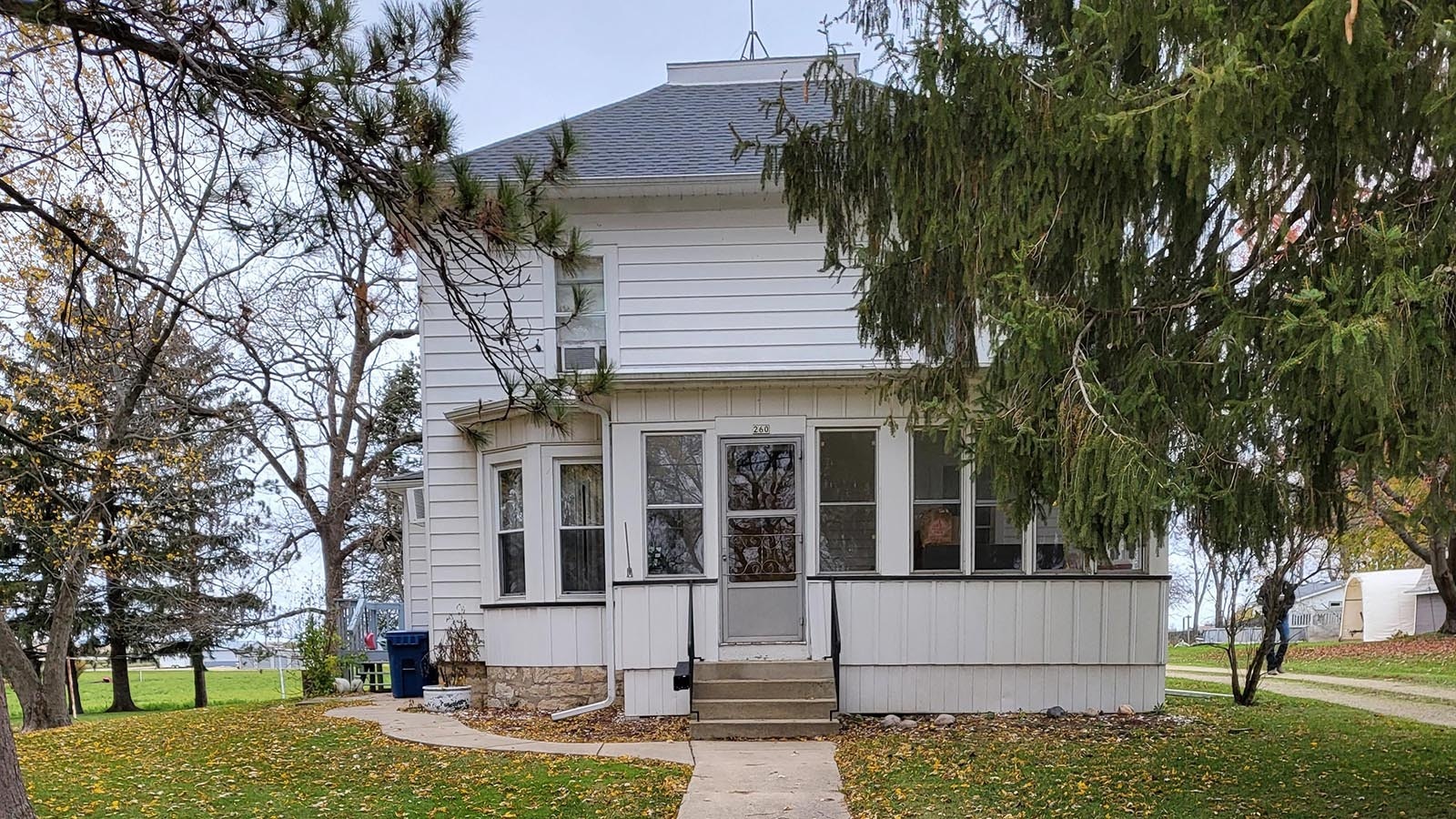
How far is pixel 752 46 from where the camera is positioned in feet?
42.5

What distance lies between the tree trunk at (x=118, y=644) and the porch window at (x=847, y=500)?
43.1ft

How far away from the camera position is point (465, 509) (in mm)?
10117

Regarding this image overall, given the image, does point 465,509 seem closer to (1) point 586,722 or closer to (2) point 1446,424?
(1) point 586,722

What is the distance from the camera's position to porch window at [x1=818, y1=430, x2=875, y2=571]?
334 inches

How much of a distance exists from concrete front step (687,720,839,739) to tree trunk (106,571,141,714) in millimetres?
12559

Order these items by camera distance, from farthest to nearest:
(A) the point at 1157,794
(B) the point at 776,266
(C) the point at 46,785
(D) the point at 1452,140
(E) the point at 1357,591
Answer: (E) the point at 1357,591
(B) the point at 776,266
(C) the point at 46,785
(A) the point at 1157,794
(D) the point at 1452,140

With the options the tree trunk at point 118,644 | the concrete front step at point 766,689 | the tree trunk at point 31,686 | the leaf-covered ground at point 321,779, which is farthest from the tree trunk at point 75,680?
the concrete front step at point 766,689

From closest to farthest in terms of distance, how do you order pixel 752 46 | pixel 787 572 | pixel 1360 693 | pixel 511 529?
pixel 787 572 < pixel 511 529 < pixel 1360 693 < pixel 752 46

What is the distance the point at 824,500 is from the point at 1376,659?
11998mm

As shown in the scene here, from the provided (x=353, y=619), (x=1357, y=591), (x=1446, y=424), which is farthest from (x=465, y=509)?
(x=1357, y=591)

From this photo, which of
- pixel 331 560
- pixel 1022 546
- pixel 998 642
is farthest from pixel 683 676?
pixel 331 560

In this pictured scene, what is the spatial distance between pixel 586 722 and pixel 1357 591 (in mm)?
23194

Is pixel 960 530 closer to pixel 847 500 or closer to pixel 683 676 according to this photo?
pixel 847 500

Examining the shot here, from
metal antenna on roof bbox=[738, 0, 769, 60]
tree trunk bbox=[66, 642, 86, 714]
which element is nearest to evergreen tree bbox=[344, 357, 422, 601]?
tree trunk bbox=[66, 642, 86, 714]
